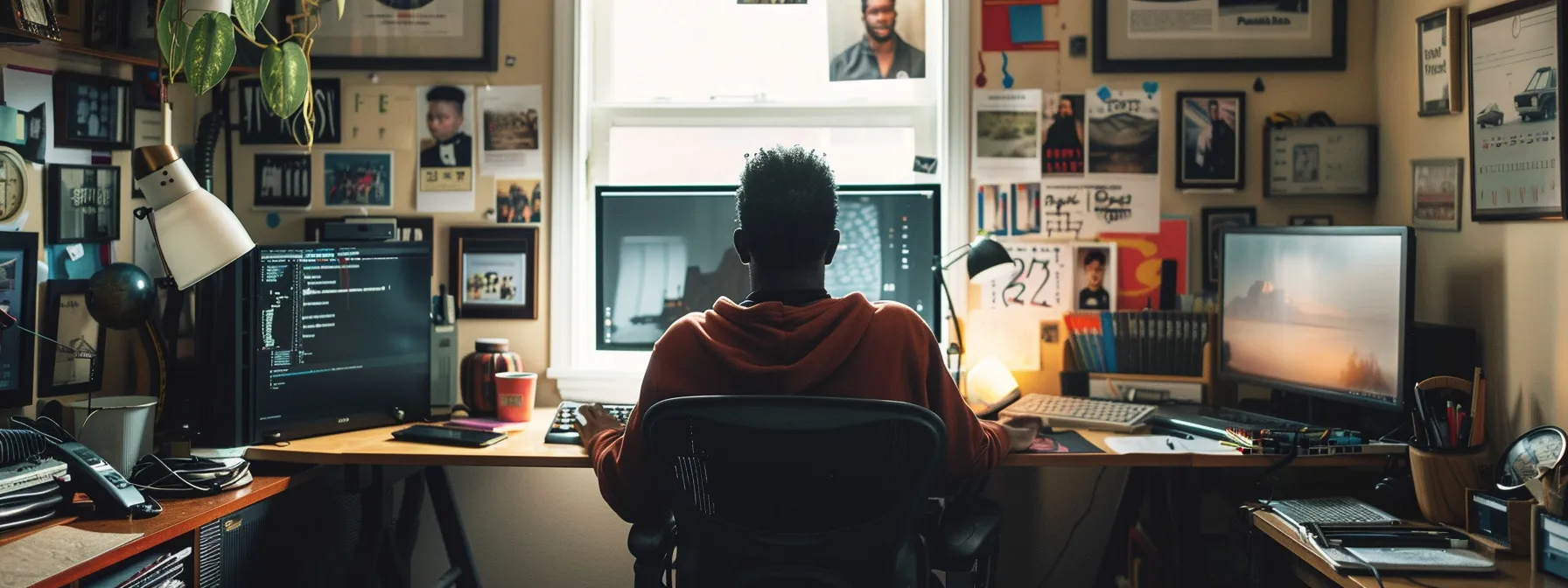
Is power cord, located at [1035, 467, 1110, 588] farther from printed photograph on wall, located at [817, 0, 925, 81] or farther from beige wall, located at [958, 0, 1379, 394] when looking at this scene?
printed photograph on wall, located at [817, 0, 925, 81]

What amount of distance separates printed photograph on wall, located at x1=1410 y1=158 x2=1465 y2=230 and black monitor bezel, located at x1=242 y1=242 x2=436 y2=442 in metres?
2.19

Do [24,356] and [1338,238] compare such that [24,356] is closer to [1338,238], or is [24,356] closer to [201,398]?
[201,398]

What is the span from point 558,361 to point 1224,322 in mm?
1575

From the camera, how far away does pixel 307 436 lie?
2246 mm

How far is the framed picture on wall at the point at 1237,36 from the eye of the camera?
8.58ft

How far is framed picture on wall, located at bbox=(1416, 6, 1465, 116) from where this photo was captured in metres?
2.23

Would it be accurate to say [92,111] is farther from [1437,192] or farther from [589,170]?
[1437,192]

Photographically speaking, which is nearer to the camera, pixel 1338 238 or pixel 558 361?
pixel 1338 238

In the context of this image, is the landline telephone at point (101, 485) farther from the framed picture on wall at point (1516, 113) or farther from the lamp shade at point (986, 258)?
the framed picture on wall at point (1516, 113)

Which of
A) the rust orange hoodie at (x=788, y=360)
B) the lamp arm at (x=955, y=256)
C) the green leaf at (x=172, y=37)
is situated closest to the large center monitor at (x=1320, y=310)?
the lamp arm at (x=955, y=256)

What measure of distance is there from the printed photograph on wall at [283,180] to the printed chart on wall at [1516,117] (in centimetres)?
259

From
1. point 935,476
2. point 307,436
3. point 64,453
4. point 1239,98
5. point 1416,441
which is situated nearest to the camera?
point 935,476

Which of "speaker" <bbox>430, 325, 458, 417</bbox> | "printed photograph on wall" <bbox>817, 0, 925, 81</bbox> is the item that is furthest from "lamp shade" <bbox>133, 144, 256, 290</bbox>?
"printed photograph on wall" <bbox>817, 0, 925, 81</bbox>

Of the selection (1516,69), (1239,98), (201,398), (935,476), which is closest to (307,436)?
(201,398)
